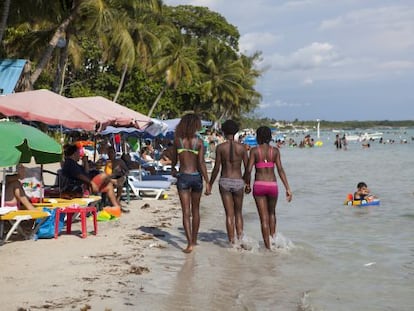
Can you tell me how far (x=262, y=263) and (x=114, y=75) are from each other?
116 ft

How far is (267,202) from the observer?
776cm

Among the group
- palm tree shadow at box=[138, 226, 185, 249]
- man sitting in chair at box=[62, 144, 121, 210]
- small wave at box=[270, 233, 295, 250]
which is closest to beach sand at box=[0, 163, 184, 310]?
palm tree shadow at box=[138, 226, 185, 249]

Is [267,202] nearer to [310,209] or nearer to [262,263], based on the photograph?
[262,263]

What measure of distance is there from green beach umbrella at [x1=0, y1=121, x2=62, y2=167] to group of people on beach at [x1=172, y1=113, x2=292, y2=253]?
1.69 m

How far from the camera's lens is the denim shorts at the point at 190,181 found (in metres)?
7.45

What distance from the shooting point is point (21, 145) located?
7363mm

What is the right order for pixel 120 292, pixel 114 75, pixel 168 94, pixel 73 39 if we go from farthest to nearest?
pixel 168 94 < pixel 114 75 < pixel 73 39 < pixel 120 292

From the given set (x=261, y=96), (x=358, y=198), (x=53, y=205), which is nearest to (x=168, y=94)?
(x=261, y=96)

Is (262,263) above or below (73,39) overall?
below

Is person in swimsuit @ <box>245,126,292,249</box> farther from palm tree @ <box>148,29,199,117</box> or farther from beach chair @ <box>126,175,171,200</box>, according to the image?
palm tree @ <box>148,29,199,117</box>

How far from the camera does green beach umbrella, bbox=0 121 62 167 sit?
263 inches

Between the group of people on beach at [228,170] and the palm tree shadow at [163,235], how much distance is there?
0.77 metres

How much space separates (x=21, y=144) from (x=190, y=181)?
80.4 inches

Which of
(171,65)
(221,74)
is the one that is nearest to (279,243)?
(171,65)
